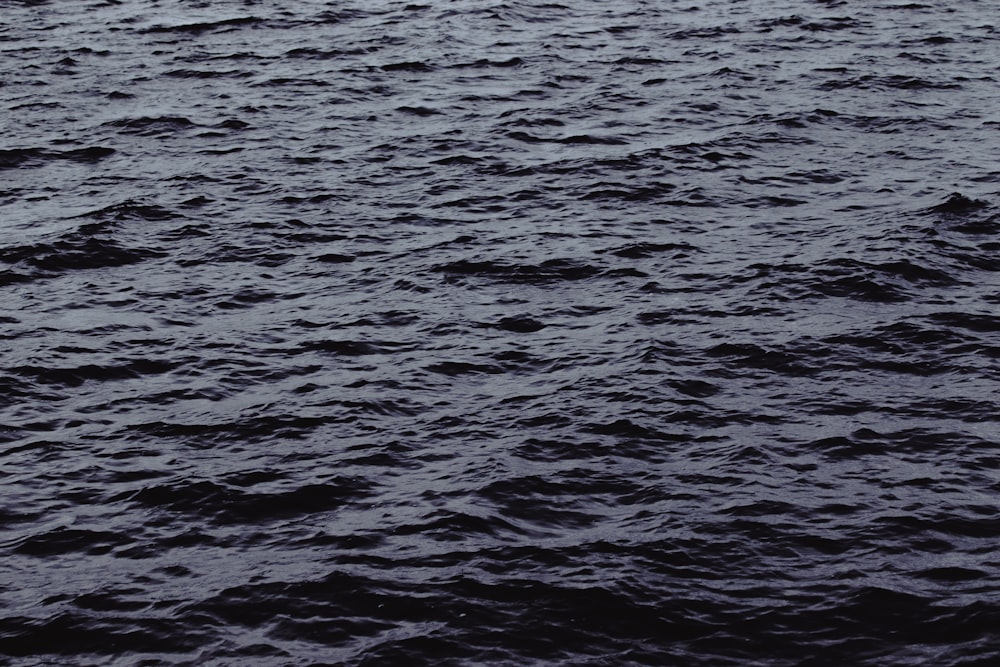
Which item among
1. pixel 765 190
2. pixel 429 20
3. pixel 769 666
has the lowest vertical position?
pixel 769 666

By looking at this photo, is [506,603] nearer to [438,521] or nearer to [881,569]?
[438,521]

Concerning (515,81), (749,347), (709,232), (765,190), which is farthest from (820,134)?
(749,347)

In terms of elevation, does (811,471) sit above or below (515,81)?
below

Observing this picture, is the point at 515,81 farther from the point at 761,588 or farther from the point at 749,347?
the point at 761,588

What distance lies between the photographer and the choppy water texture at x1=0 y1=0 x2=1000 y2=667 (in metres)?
16.9

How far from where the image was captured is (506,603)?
16969 millimetres

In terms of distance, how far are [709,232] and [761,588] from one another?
1391cm

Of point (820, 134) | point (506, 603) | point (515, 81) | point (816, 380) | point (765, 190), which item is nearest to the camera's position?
point (506, 603)

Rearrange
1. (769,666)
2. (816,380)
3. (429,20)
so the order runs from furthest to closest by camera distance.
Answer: (429,20), (816,380), (769,666)

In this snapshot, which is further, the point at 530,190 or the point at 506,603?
the point at 530,190

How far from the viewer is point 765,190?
3192cm

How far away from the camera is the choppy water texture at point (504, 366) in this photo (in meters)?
16.9

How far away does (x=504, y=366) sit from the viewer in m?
23.7

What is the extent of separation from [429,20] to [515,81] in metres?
11.1
